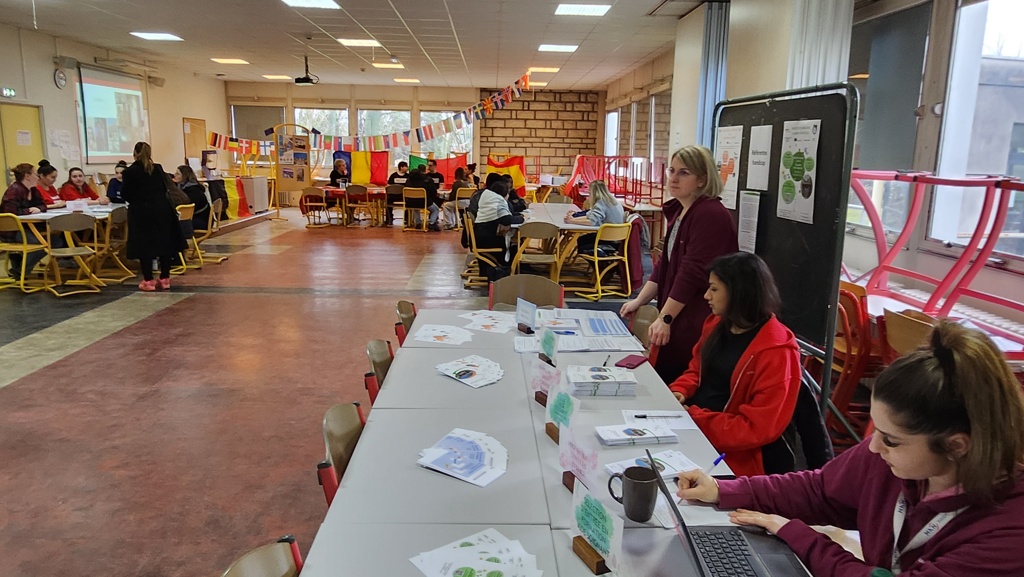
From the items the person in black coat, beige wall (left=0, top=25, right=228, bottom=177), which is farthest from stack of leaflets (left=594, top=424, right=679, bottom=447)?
beige wall (left=0, top=25, right=228, bottom=177)

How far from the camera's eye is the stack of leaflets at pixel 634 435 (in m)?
1.95

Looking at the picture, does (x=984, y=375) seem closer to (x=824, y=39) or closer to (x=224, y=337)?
(x=824, y=39)

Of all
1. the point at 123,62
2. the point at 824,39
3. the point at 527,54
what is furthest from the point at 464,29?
the point at 123,62

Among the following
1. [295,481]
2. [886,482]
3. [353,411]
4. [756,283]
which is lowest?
[295,481]

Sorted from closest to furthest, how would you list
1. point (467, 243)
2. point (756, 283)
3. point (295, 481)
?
point (756, 283), point (295, 481), point (467, 243)

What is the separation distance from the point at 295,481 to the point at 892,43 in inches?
204

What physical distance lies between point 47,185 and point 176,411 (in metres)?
5.62

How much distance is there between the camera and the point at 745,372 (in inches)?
86.0

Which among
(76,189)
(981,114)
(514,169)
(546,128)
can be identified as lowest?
(76,189)

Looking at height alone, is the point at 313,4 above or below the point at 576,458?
above

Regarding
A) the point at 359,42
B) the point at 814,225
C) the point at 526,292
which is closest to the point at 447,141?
the point at 359,42

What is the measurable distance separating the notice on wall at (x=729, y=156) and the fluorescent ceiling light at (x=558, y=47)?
7476 millimetres

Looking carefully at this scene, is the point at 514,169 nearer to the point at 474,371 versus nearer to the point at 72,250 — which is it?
the point at 72,250

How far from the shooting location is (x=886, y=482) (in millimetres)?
1411
